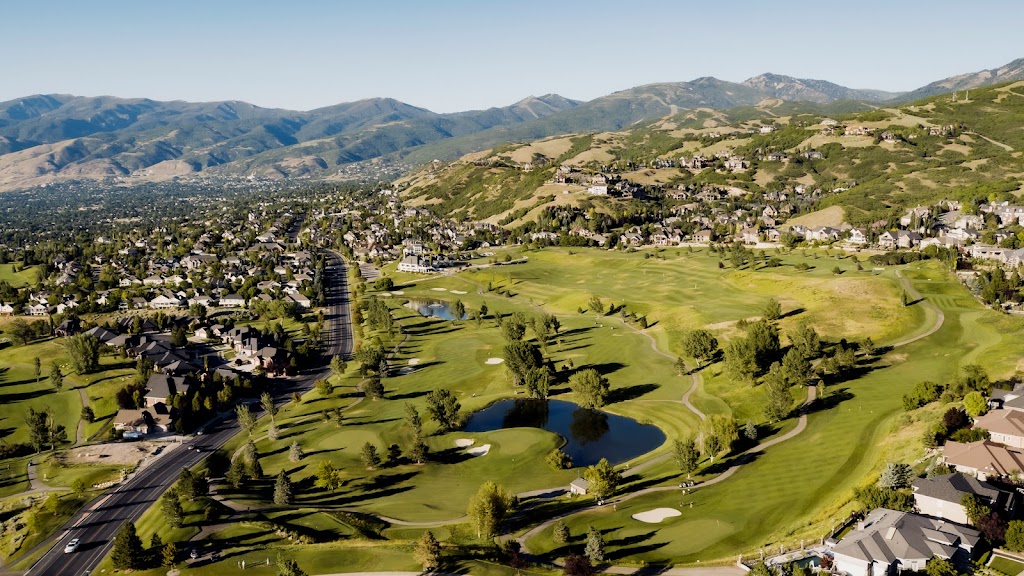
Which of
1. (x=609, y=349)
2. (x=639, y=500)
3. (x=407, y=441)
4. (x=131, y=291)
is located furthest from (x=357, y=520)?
(x=131, y=291)

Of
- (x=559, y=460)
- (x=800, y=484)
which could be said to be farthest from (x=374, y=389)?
(x=800, y=484)

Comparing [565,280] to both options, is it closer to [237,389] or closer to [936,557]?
[237,389]

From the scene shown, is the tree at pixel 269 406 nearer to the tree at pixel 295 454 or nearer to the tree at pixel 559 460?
the tree at pixel 295 454

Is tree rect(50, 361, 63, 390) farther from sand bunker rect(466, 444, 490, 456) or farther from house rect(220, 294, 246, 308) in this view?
sand bunker rect(466, 444, 490, 456)

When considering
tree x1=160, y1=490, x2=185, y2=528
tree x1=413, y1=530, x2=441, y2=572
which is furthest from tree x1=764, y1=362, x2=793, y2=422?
tree x1=160, y1=490, x2=185, y2=528

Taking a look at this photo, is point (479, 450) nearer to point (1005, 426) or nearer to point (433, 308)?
point (1005, 426)

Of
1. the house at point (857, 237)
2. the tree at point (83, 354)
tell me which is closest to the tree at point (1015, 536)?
the tree at point (83, 354)

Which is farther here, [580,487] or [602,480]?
[580,487]
